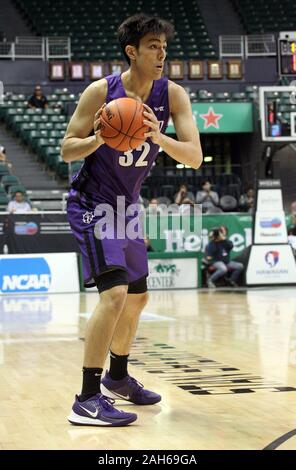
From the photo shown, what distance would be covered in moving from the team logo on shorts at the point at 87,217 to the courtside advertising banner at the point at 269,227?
12.8 meters

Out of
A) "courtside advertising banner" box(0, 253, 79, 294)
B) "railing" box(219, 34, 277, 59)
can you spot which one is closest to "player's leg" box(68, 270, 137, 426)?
"courtside advertising banner" box(0, 253, 79, 294)

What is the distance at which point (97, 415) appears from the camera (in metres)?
4.53

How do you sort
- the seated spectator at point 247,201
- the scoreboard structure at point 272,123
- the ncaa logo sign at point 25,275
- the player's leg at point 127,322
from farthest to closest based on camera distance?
the seated spectator at point 247,201 → the scoreboard structure at point 272,123 → the ncaa logo sign at point 25,275 → the player's leg at point 127,322

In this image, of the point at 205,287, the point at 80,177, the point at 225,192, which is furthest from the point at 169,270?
the point at 80,177

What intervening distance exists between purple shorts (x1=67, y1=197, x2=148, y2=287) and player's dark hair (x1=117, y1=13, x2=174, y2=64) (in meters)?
0.94

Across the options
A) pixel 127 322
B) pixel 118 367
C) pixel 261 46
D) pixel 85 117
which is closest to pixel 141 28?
pixel 85 117

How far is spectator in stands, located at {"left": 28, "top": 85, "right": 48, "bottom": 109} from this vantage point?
78.8ft

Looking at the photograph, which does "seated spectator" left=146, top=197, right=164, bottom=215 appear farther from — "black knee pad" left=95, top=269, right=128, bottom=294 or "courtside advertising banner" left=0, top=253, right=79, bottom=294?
"black knee pad" left=95, top=269, right=128, bottom=294

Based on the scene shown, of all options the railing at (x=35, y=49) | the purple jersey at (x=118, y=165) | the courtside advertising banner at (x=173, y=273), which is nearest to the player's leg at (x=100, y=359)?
the purple jersey at (x=118, y=165)

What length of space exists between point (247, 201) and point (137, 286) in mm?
16339

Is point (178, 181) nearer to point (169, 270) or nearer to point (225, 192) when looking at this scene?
point (225, 192)

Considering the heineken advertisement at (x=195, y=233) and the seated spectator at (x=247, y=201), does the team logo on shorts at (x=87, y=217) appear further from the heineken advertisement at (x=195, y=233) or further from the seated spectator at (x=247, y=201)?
the seated spectator at (x=247, y=201)

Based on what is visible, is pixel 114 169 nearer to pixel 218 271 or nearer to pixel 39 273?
pixel 39 273

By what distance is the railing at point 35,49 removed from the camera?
26.2 meters
